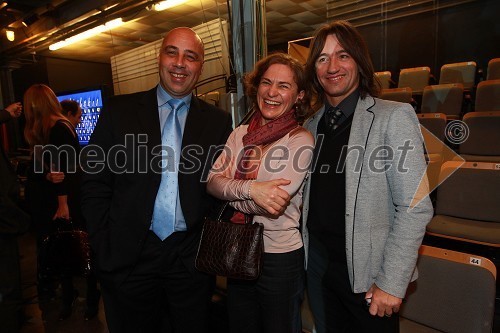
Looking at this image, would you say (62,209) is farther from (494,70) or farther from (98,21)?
(494,70)

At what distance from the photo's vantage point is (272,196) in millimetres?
1096

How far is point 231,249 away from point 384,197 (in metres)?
0.60

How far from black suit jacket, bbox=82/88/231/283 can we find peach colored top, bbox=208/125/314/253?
186mm

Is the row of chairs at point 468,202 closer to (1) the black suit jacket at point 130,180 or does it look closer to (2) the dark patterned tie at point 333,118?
(2) the dark patterned tie at point 333,118

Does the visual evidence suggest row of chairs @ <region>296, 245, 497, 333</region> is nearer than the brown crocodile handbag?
No

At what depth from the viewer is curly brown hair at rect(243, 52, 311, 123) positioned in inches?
53.1

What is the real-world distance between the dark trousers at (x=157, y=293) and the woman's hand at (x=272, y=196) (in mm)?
495

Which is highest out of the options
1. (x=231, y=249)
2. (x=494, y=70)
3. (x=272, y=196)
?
(x=494, y=70)

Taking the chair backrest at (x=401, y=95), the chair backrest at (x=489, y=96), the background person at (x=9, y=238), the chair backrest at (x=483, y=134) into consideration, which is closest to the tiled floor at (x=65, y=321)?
the background person at (x=9, y=238)

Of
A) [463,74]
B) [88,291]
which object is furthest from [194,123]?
[463,74]

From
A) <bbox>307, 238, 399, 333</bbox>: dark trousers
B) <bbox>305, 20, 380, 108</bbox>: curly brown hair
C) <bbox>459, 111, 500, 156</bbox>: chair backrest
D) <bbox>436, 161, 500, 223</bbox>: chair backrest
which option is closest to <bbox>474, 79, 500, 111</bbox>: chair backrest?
<bbox>459, 111, 500, 156</bbox>: chair backrest

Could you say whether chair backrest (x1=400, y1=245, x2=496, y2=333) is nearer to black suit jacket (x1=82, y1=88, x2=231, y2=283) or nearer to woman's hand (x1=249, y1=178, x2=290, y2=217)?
woman's hand (x1=249, y1=178, x2=290, y2=217)

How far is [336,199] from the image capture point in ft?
4.01

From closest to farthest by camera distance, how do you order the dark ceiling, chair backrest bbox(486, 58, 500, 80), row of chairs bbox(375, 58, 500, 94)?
1. chair backrest bbox(486, 58, 500, 80)
2. row of chairs bbox(375, 58, 500, 94)
3. the dark ceiling
